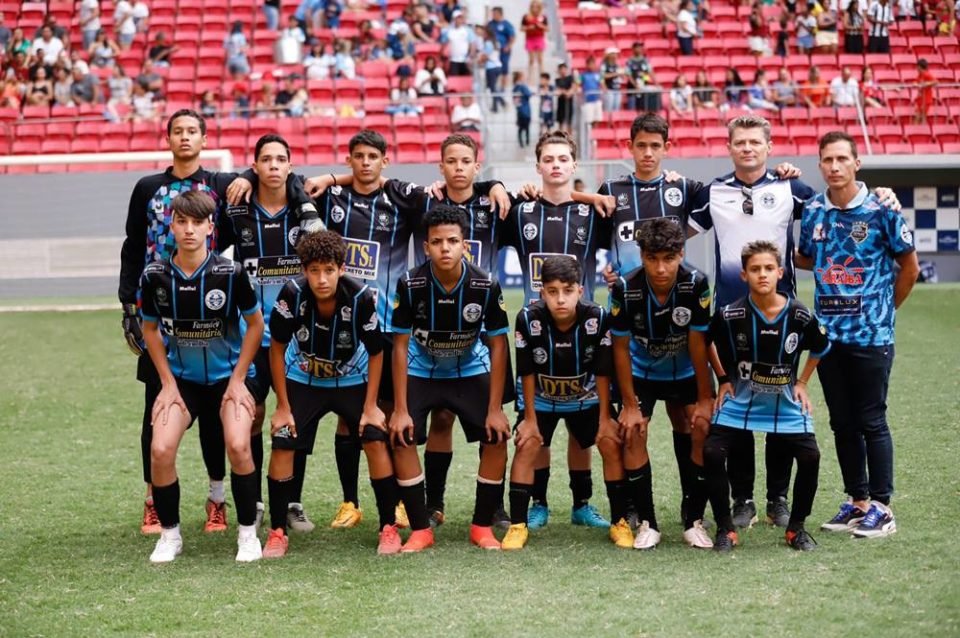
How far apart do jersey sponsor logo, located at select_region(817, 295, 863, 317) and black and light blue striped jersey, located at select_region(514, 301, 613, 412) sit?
101 centimetres

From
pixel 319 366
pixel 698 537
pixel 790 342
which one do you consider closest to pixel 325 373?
pixel 319 366

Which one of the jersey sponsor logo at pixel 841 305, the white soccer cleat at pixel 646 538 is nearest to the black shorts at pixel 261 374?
the white soccer cleat at pixel 646 538

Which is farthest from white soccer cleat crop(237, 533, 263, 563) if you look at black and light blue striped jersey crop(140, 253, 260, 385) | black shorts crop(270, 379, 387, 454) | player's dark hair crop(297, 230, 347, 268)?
player's dark hair crop(297, 230, 347, 268)

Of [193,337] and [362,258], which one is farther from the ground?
[362,258]

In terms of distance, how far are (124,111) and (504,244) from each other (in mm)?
14867

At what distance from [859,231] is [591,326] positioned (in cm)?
129

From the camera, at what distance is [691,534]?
5.45 meters

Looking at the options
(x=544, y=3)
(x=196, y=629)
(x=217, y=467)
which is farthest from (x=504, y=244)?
(x=544, y=3)

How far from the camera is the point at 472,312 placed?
564 centimetres

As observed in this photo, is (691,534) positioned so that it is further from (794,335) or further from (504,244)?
(504,244)

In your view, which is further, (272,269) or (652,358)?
(272,269)

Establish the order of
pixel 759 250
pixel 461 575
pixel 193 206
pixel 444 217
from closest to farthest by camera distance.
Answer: pixel 461 575 < pixel 759 250 < pixel 193 206 < pixel 444 217

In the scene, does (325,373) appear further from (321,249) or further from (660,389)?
(660,389)

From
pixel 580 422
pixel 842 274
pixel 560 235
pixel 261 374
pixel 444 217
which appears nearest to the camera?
pixel 444 217
